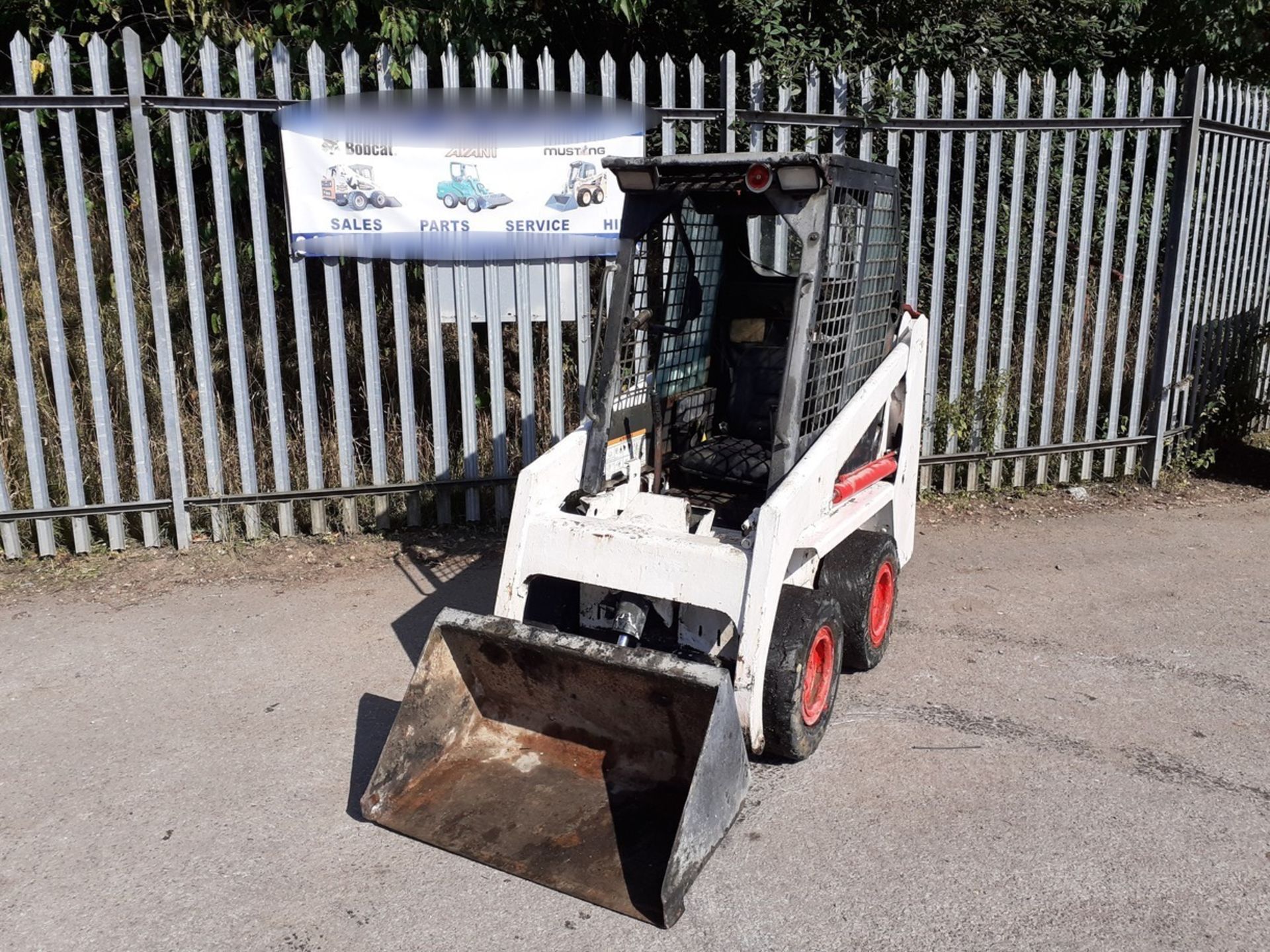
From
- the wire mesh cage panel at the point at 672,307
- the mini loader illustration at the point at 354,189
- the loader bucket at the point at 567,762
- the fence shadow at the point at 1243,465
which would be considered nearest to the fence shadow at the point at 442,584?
the loader bucket at the point at 567,762

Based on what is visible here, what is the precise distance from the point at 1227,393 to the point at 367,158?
20.8ft

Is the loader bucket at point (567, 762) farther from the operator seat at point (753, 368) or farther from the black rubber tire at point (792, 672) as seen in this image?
the operator seat at point (753, 368)

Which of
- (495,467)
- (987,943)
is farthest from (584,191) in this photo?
(987,943)

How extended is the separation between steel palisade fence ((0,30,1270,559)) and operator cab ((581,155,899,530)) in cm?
144

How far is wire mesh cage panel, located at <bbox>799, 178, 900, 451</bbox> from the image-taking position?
4551 millimetres

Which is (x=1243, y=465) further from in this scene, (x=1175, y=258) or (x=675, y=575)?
(x=675, y=575)

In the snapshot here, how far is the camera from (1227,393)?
330 inches

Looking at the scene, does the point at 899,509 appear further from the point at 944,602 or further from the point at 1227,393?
the point at 1227,393

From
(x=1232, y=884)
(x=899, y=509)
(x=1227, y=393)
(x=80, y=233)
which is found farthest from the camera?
(x=1227, y=393)

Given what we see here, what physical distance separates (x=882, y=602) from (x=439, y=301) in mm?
3069

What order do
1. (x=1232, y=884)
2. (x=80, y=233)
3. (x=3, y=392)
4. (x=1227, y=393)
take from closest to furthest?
(x=1232, y=884) → (x=80, y=233) → (x=3, y=392) → (x=1227, y=393)

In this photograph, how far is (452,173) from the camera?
250 inches

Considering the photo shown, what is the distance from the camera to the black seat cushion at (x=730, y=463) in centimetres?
507

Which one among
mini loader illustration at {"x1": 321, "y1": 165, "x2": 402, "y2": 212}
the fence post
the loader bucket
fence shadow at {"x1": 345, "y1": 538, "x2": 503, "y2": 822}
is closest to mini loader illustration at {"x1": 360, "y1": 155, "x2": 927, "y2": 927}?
the loader bucket
